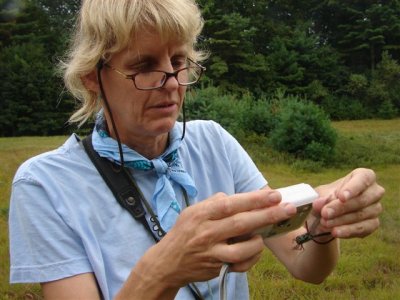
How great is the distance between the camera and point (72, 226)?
1.60 m

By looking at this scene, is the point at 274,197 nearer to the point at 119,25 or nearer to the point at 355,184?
the point at 355,184

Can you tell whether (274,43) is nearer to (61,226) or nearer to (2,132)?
(2,132)

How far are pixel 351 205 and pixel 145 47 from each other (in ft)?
2.56

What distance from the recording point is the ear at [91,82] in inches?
70.7

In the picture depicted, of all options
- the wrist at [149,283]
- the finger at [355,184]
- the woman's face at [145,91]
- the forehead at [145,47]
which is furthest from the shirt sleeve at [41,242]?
the finger at [355,184]

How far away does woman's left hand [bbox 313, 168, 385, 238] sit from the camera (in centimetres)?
141

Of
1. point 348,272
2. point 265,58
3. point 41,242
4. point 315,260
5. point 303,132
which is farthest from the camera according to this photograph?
point 265,58

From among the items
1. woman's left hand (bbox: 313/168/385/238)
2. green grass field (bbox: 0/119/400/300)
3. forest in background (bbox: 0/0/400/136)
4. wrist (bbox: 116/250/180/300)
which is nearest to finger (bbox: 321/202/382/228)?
woman's left hand (bbox: 313/168/385/238)

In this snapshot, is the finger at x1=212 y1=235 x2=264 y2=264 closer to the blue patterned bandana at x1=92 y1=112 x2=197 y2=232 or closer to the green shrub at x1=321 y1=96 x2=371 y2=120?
the blue patterned bandana at x1=92 y1=112 x2=197 y2=232

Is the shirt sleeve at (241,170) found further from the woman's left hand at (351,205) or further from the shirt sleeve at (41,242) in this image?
the shirt sleeve at (41,242)

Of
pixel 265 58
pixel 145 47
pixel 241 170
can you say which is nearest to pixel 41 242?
pixel 145 47

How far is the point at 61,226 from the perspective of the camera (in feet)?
5.20

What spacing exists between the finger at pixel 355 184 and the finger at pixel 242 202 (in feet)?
0.83

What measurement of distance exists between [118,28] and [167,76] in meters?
0.21
